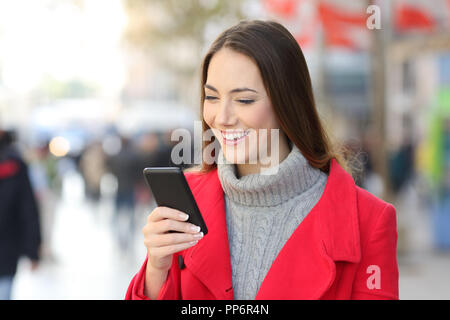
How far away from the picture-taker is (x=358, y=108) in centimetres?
4012

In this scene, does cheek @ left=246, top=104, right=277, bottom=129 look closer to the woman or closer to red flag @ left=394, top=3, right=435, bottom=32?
the woman

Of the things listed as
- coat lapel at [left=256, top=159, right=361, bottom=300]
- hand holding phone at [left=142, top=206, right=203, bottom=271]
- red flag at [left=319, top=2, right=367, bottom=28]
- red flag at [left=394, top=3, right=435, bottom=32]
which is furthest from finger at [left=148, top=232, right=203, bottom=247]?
red flag at [left=319, top=2, right=367, bottom=28]

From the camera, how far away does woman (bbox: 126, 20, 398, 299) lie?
5.87ft

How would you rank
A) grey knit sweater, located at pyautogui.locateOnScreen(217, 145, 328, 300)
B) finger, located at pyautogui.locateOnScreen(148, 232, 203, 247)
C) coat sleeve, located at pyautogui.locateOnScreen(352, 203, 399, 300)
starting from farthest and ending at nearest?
grey knit sweater, located at pyautogui.locateOnScreen(217, 145, 328, 300), coat sleeve, located at pyautogui.locateOnScreen(352, 203, 399, 300), finger, located at pyautogui.locateOnScreen(148, 232, 203, 247)

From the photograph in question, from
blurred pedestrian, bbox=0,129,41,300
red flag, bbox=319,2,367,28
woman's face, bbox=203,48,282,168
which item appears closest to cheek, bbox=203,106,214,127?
woman's face, bbox=203,48,282,168

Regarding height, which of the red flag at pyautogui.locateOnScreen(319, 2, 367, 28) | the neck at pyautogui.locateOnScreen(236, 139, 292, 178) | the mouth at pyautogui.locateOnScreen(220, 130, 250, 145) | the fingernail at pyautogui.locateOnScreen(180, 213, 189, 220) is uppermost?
the red flag at pyautogui.locateOnScreen(319, 2, 367, 28)

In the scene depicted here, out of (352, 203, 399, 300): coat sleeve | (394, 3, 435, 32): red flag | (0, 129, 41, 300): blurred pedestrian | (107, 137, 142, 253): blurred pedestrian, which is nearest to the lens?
(352, 203, 399, 300): coat sleeve

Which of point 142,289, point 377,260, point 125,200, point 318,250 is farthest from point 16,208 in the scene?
point 125,200

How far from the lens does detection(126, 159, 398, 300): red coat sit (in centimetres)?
179

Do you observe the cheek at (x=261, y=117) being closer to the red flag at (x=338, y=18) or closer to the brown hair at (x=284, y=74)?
the brown hair at (x=284, y=74)

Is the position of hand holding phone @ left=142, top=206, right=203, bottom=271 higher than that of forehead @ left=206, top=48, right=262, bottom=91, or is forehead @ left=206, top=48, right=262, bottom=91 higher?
forehead @ left=206, top=48, right=262, bottom=91

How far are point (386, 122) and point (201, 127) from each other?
7.12 meters

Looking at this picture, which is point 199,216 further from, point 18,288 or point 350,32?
point 350,32

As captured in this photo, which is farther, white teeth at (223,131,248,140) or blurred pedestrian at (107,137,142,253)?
blurred pedestrian at (107,137,142,253)
